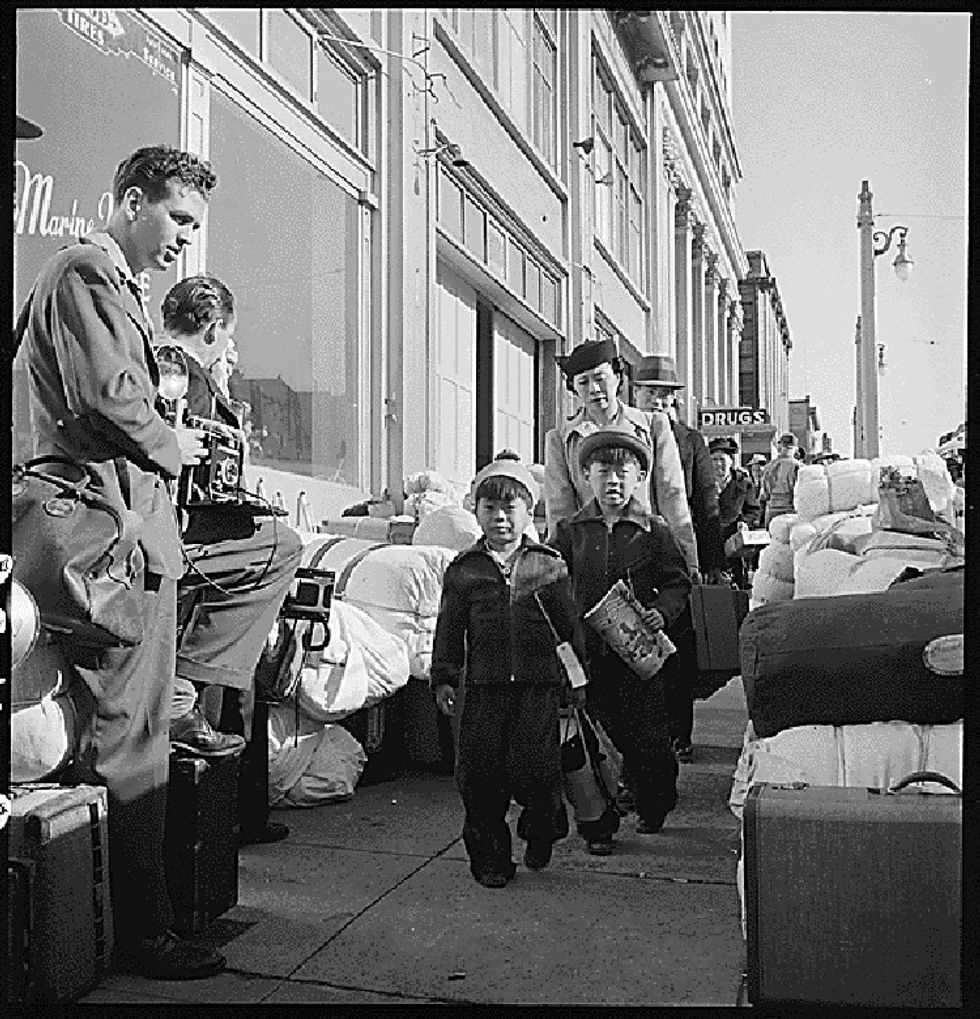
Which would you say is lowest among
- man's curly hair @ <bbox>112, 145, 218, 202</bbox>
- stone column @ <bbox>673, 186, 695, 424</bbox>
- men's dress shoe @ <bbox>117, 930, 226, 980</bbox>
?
men's dress shoe @ <bbox>117, 930, 226, 980</bbox>

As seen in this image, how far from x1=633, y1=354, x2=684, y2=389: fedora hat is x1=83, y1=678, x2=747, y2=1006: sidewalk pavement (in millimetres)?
1541

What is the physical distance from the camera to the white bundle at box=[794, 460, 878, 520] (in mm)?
4328

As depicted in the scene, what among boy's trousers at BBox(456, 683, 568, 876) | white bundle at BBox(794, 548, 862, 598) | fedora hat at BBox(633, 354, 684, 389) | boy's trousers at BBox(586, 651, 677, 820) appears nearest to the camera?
boy's trousers at BBox(456, 683, 568, 876)

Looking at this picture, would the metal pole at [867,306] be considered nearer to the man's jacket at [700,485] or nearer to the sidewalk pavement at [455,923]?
the sidewalk pavement at [455,923]

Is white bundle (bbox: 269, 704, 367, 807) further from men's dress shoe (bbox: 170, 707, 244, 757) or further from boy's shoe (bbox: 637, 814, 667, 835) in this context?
men's dress shoe (bbox: 170, 707, 244, 757)

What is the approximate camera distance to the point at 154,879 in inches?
95.5

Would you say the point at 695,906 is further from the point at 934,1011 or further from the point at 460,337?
the point at 460,337

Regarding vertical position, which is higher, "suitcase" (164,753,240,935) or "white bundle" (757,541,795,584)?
"white bundle" (757,541,795,584)

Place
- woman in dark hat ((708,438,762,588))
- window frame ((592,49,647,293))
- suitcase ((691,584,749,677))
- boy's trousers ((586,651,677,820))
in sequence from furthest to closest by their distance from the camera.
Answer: woman in dark hat ((708,438,762,588))
window frame ((592,49,647,293))
suitcase ((691,584,749,677))
boy's trousers ((586,651,677,820))

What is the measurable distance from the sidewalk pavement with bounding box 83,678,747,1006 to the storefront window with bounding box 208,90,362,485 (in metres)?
1.59

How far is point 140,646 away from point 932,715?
4.61 feet

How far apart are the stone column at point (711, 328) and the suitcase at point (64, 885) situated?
3247 mm

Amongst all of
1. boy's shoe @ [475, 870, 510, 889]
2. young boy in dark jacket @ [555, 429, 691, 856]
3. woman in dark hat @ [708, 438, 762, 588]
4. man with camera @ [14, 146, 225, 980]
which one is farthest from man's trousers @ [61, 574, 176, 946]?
woman in dark hat @ [708, 438, 762, 588]

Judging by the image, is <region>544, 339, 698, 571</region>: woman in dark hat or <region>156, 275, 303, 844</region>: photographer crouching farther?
<region>544, 339, 698, 571</region>: woman in dark hat
